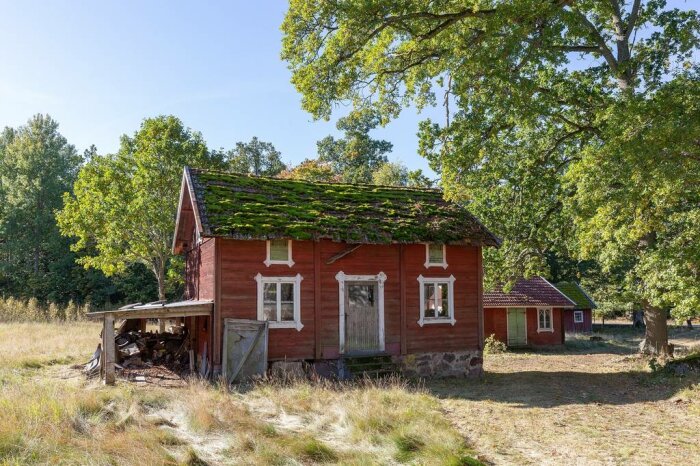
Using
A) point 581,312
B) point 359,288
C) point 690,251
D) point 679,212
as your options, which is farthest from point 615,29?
point 581,312

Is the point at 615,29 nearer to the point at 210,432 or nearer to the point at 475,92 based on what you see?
the point at 475,92

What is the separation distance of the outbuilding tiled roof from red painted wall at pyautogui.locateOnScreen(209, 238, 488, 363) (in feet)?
41.6

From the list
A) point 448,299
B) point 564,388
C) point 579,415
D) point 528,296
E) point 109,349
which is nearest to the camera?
point 579,415

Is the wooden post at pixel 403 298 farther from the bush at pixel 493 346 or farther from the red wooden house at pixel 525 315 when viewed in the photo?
the red wooden house at pixel 525 315

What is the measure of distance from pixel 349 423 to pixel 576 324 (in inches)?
1463

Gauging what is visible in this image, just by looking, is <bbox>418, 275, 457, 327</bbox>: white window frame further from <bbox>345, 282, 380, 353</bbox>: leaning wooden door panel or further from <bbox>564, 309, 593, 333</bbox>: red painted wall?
<bbox>564, 309, 593, 333</bbox>: red painted wall

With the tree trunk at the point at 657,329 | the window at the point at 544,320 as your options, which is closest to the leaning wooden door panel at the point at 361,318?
the tree trunk at the point at 657,329

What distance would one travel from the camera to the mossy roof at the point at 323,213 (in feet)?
51.6

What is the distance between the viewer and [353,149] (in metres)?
57.6

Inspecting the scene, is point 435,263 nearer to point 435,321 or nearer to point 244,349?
point 435,321

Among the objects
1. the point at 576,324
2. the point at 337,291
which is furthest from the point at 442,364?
the point at 576,324

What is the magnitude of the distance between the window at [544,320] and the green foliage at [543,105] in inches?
461

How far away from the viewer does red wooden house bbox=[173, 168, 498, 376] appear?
15711 mm

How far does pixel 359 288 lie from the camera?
1733 cm
